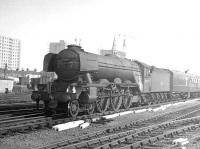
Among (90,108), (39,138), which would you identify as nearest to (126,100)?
(90,108)

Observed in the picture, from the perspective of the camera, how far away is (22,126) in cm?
1115

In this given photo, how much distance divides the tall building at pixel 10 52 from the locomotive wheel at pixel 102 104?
527 feet

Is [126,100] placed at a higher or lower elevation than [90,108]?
higher

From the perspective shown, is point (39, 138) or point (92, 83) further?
point (92, 83)

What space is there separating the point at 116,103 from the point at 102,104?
1.61 metres

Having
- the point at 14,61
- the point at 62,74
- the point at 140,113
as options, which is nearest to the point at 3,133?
the point at 62,74

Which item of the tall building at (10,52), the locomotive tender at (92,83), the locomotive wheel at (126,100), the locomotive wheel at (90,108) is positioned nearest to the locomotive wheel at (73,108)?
the locomotive tender at (92,83)

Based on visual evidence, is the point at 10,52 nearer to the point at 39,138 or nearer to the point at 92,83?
the point at 92,83

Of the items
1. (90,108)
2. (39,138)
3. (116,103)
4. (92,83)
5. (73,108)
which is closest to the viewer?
(39,138)

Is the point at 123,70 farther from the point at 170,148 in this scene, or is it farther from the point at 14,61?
the point at 14,61

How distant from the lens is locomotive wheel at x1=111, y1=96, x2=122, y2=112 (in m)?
17.2

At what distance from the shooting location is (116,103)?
17.8 m

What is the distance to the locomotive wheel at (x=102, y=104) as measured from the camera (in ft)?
52.5

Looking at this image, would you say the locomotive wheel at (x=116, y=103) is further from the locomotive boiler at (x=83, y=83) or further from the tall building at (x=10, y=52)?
the tall building at (x=10, y=52)
